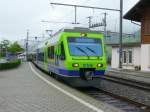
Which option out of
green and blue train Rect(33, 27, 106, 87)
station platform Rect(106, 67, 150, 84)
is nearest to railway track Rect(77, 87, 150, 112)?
green and blue train Rect(33, 27, 106, 87)

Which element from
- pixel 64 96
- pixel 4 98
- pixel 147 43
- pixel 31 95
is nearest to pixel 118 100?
pixel 64 96

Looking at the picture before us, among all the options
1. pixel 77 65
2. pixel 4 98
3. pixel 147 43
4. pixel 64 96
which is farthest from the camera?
pixel 147 43

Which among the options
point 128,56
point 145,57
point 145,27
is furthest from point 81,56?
point 128,56

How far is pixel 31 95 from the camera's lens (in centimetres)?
1460

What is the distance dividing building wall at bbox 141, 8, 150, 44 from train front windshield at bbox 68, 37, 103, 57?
19277mm

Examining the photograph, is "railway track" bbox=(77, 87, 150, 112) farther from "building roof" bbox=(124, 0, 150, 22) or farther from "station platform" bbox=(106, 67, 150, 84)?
"building roof" bbox=(124, 0, 150, 22)

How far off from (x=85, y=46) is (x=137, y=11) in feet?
69.3

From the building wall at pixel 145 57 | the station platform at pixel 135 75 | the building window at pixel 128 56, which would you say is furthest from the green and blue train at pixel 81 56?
the building window at pixel 128 56

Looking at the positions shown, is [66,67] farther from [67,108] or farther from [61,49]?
[67,108]

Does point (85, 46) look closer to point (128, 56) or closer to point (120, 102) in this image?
point (120, 102)

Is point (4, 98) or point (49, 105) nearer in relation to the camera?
point (49, 105)

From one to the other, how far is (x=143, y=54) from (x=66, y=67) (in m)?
21.3

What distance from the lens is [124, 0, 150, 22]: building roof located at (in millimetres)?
36909

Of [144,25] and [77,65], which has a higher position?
[144,25]
